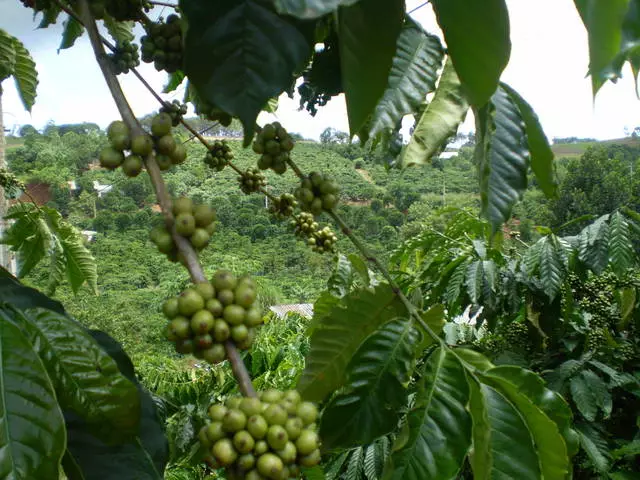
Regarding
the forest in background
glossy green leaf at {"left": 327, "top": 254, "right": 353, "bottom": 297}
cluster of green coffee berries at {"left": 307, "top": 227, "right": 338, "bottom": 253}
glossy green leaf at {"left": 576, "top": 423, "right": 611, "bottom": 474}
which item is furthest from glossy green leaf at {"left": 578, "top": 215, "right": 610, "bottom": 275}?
the forest in background

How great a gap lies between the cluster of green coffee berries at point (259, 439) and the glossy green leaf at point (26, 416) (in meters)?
0.10

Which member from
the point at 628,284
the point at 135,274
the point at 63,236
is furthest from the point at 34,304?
the point at 135,274

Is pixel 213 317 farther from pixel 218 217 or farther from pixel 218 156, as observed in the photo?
pixel 218 217

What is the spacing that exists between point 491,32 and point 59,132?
86.0ft

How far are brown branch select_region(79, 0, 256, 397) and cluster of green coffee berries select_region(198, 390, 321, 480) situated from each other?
0.02m

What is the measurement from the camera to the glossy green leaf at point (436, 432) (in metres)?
0.45

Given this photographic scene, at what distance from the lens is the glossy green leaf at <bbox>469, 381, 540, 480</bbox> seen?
1.49 ft

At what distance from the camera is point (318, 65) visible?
2.16ft

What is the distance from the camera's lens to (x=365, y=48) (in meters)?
0.44

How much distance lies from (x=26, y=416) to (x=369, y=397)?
0.31m

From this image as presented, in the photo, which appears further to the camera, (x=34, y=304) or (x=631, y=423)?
(x=631, y=423)

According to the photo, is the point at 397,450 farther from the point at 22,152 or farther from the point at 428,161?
the point at 22,152

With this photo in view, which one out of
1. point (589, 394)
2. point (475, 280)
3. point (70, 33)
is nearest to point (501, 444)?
point (70, 33)

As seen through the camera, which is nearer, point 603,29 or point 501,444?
point 603,29
